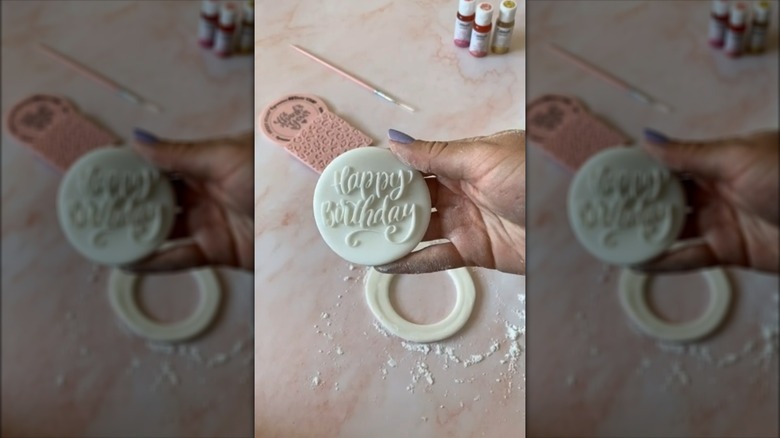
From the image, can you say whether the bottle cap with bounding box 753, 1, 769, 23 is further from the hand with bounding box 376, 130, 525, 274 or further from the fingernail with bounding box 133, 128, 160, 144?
the fingernail with bounding box 133, 128, 160, 144

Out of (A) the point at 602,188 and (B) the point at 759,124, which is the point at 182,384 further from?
(B) the point at 759,124

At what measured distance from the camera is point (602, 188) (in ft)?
2.46

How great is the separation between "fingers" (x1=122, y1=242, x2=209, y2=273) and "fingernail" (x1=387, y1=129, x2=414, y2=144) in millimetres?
300

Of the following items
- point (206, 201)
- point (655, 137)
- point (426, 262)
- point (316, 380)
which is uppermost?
point (655, 137)

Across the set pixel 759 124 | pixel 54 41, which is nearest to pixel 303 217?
pixel 54 41

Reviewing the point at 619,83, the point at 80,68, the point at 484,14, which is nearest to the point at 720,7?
the point at 619,83

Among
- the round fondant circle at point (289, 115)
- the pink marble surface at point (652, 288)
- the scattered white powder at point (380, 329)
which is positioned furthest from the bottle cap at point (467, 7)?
the scattered white powder at point (380, 329)

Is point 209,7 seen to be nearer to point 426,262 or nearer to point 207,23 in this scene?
point 207,23

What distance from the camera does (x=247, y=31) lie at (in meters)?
0.89

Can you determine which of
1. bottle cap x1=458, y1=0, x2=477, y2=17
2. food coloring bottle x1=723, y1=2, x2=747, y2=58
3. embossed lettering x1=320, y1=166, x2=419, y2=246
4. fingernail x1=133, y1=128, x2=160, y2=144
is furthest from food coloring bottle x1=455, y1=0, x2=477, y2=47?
fingernail x1=133, y1=128, x2=160, y2=144

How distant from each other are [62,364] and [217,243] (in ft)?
0.81

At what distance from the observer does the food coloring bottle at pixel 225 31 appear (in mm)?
849

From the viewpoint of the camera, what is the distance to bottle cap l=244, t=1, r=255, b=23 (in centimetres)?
89

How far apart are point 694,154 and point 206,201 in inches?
23.8
